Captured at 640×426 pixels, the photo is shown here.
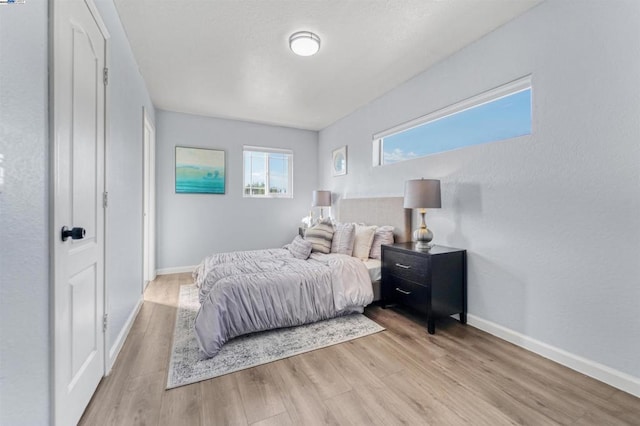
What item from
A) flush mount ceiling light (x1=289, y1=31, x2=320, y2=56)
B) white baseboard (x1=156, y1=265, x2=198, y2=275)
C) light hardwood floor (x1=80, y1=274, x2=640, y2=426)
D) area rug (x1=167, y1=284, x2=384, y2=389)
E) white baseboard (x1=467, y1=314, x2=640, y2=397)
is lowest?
light hardwood floor (x1=80, y1=274, x2=640, y2=426)

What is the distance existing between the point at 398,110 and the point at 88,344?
3.65m

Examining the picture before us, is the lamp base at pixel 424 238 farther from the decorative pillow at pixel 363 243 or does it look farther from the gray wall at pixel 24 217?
the gray wall at pixel 24 217

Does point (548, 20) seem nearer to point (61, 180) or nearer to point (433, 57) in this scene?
point (433, 57)

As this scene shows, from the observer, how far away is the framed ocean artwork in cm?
436

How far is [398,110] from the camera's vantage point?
11.1 feet

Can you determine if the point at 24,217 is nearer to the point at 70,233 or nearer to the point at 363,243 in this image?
the point at 70,233

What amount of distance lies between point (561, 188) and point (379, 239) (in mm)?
1742

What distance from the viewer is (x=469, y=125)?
2.64m

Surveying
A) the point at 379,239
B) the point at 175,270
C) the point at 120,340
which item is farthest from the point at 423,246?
the point at 175,270

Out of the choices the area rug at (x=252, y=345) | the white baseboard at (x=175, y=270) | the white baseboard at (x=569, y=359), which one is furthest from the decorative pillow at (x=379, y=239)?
the white baseboard at (x=175, y=270)

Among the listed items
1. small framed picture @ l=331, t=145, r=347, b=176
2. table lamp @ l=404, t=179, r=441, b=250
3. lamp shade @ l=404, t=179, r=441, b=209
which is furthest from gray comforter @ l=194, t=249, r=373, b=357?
small framed picture @ l=331, t=145, r=347, b=176

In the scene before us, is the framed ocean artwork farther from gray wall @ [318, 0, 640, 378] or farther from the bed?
gray wall @ [318, 0, 640, 378]

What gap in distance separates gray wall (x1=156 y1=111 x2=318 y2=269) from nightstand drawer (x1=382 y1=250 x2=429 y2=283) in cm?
276

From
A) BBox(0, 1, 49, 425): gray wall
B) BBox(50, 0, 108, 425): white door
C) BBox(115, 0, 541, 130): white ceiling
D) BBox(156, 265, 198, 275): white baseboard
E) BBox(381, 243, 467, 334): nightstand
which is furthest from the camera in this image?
BBox(156, 265, 198, 275): white baseboard
